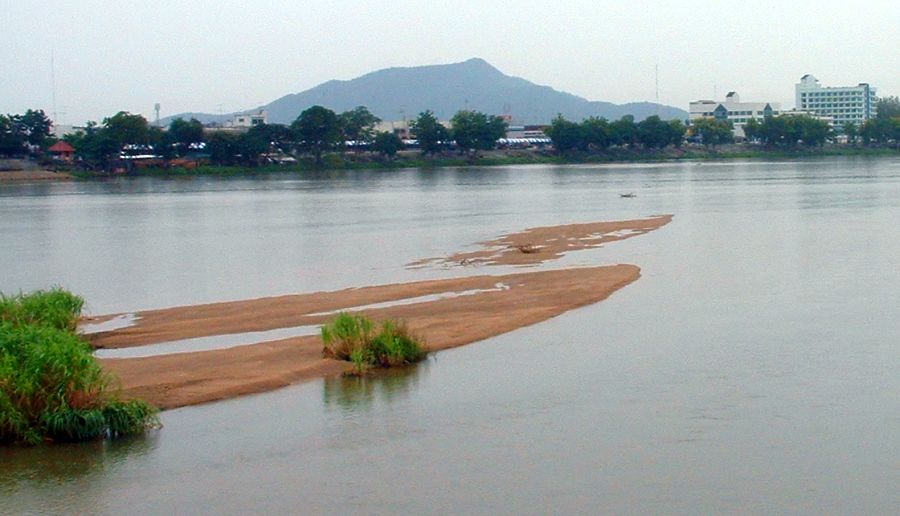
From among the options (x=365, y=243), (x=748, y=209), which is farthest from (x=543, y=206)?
(x=365, y=243)

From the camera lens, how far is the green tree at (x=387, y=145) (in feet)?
458

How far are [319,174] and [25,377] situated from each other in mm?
110359

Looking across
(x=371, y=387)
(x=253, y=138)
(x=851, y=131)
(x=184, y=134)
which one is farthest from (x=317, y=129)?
(x=371, y=387)

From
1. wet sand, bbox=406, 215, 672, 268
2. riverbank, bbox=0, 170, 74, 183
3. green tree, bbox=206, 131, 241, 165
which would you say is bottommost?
wet sand, bbox=406, 215, 672, 268

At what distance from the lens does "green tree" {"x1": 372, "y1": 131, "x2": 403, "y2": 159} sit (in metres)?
140

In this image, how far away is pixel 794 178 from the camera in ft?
301

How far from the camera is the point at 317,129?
5044 inches

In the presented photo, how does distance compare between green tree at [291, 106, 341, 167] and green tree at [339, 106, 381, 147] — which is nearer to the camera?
green tree at [291, 106, 341, 167]

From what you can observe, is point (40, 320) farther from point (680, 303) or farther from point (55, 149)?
point (55, 149)

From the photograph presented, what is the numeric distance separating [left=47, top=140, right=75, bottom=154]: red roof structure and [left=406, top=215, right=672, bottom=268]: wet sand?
294 feet

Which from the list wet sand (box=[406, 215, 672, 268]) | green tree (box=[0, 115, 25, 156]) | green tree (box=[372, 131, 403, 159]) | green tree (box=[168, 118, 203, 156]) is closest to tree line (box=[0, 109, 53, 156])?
green tree (box=[0, 115, 25, 156])

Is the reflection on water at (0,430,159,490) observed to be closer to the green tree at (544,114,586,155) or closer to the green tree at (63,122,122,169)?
the green tree at (63,122,122,169)

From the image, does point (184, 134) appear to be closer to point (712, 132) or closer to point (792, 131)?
point (712, 132)

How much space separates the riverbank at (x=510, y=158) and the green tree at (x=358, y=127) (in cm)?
227
